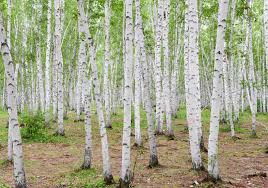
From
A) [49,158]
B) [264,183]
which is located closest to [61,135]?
[49,158]

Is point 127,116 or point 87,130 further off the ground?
point 127,116

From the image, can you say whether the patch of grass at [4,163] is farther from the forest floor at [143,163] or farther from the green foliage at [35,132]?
the green foliage at [35,132]

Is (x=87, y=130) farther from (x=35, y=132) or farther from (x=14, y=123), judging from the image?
(x=35, y=132)

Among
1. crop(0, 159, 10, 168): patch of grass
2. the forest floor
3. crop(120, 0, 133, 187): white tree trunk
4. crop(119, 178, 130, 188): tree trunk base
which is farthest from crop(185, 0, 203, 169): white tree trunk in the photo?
crop(0, 159, 10, 168): patch of grass

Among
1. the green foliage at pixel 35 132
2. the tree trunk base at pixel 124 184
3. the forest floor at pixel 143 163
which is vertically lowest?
the forest floor at pixel 143 163

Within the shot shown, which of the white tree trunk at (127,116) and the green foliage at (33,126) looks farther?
the green foliage at (33,126)

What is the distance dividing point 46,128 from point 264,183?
13.1 metres

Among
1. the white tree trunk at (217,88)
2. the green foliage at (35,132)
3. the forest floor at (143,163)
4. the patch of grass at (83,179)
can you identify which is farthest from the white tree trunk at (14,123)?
the green foliage at (35,132)

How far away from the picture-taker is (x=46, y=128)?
19.1 meters

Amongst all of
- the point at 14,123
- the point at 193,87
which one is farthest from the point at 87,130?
the point at 193,87

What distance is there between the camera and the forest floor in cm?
891

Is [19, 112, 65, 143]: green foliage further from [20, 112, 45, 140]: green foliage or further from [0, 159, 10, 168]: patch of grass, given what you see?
[0, 159, 10, 168]: patch of grass

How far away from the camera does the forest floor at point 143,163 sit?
8.91 metres

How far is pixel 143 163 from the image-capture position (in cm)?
1122
